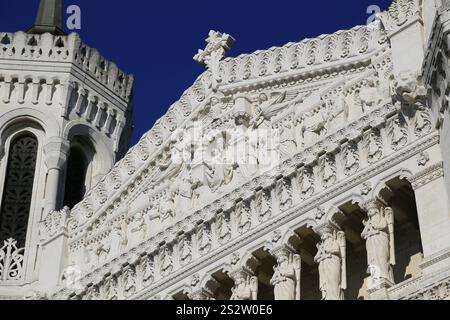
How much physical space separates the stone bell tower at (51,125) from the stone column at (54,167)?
3cm

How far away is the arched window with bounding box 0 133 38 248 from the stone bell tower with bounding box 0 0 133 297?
0.09ft

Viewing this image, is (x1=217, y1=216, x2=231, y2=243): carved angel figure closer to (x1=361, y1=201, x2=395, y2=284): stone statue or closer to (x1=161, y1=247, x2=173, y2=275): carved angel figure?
(x1=161, y1=247, x2=173, y2=275): carved angel figure

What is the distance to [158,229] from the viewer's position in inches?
988

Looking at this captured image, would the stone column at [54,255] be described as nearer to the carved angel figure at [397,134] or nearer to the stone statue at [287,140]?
the stone statue at [287,140]

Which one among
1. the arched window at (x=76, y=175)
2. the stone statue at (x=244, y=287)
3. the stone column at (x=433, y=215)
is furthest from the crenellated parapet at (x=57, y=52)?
the stone column at (x=433, y=215)

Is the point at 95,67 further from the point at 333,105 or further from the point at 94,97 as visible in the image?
the point at 333,105

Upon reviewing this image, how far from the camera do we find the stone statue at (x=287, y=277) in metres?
21.3

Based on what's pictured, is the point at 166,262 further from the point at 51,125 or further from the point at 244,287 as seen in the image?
the point at 51,125

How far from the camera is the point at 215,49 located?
26.3 metres

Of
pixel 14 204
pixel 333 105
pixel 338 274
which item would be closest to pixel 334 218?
pixel 338 274

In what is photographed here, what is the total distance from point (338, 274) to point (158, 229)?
559 centimetres

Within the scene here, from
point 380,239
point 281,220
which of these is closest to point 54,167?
point 281,220

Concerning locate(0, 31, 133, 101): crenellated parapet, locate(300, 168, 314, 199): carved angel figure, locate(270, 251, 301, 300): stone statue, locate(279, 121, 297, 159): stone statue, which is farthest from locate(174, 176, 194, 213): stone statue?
locate(0, 31, 133, 101): crenellated parapet

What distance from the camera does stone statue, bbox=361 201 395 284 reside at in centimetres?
1977
